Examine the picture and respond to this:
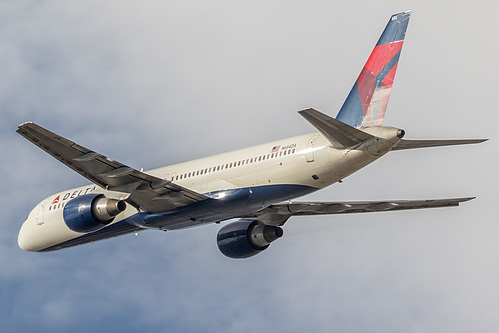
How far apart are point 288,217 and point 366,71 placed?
9828mm

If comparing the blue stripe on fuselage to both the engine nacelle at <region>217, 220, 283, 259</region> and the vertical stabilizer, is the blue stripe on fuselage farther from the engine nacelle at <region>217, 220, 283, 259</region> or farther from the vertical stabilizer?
the engine nacelle at <region>217, 220, 283, 259</region>

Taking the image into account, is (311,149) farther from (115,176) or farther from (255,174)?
(115,176)

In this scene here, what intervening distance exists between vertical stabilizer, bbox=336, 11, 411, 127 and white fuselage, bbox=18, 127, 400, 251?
2004 millimetres

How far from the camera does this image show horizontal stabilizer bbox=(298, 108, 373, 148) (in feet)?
105

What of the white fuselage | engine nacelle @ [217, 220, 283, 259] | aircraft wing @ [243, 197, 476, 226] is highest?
the white fuselage

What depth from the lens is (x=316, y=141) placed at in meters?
36.0

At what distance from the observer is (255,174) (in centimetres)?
3753

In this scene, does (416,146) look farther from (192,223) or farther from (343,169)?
(192,223)

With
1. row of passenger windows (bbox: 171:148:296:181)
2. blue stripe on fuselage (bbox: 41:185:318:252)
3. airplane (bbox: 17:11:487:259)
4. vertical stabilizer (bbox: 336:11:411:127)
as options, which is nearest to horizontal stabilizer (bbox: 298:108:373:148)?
airplane (bbox: 17:11:487:259)

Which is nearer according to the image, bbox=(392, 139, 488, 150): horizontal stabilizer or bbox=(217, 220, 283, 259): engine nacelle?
bbox=(392, 139, 488, 150): horizontal stabilizer

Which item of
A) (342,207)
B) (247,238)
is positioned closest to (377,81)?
(342,207)

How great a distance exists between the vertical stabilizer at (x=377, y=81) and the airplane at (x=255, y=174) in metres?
0.04

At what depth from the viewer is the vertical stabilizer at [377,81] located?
120ft

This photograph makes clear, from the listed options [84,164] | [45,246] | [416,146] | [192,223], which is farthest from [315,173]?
[45,246]
